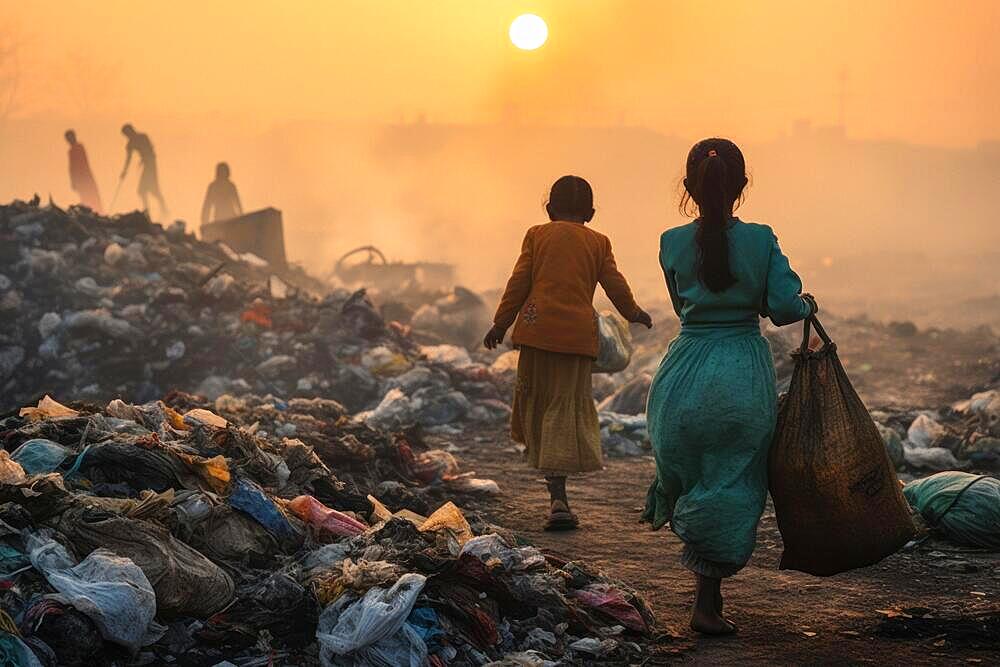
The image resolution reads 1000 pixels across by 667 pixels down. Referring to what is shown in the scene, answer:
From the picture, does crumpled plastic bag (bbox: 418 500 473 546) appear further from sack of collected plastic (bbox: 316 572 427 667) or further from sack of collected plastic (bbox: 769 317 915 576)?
sack of collected plastic (bbox: 769 317 915 576)

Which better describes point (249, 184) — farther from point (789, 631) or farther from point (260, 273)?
point (789, 631)

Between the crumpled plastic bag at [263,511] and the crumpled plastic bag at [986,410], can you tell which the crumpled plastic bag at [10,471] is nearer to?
the crumpled plastic bag at [263,511]

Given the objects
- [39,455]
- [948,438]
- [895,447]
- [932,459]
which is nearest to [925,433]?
[948,438]

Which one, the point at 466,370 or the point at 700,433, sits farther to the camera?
the point at 466,370

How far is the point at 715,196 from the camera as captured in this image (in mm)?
3756

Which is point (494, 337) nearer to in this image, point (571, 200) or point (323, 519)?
point (571, 200)

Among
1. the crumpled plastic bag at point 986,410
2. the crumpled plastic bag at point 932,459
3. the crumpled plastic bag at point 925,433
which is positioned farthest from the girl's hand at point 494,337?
the crumpled plastic bag at point 986,410

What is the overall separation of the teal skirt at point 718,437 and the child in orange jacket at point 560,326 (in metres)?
1.58

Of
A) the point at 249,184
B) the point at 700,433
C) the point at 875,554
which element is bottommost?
the point at 875,554

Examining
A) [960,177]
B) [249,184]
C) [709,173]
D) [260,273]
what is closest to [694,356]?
[709,173]

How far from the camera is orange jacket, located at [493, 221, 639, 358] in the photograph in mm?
5516

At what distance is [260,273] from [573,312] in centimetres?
1030

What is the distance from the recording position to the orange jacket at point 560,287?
217 inches

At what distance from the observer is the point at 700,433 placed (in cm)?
378
